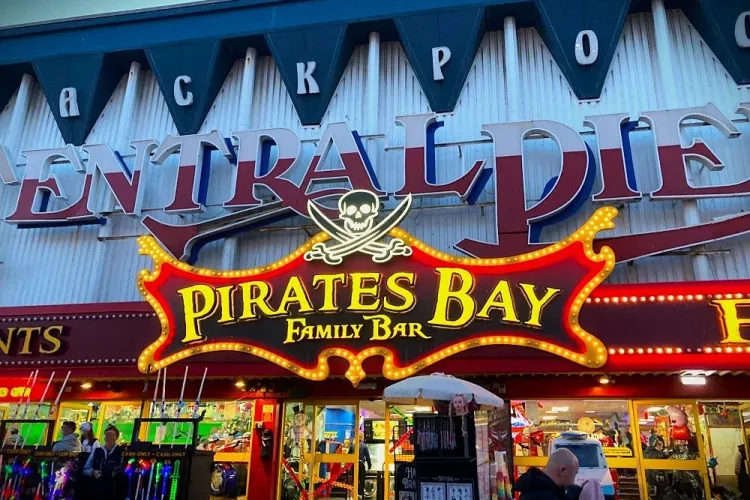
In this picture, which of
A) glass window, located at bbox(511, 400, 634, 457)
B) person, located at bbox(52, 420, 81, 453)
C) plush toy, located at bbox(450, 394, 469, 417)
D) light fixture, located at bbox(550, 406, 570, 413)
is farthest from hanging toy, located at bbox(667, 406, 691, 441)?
person, located at bbox(52, 420, 81, 453)

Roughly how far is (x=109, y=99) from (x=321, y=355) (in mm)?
9789

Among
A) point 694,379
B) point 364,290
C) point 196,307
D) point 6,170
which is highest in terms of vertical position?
point 6,170

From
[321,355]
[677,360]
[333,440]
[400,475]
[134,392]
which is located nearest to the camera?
[400,475]

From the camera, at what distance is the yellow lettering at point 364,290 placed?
376 inches

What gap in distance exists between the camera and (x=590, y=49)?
40.5ft

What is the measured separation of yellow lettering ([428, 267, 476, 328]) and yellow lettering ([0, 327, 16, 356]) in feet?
26.3

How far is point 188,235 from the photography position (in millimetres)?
11945

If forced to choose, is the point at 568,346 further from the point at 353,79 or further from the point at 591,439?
the point at 353,79

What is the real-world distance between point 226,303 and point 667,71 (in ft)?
32.7

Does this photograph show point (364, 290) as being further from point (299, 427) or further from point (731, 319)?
point (731, 319)

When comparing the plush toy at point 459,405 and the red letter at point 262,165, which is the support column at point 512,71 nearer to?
the red letter at point 262,165

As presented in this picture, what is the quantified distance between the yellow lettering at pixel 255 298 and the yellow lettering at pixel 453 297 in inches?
111

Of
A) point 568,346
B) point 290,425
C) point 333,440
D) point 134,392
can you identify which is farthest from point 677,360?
point 134,392

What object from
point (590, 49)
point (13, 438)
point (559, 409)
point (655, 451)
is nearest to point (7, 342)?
point (13, 438)
